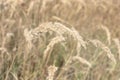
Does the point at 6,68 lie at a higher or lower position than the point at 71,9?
lower

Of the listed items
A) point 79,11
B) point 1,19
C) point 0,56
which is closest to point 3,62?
point 0,56

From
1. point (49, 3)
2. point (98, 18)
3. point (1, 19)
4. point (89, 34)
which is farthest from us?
point (98, 18)

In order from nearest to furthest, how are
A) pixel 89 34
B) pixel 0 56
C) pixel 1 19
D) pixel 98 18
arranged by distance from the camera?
pixel 0 56, pixel 1 19, pixel 89 34, pixel 98 18

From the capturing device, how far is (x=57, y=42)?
200 centimetres

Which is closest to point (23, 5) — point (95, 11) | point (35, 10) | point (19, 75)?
point (35, 10)

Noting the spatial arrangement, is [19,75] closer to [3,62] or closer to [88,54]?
[3,62]

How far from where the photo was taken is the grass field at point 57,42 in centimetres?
189

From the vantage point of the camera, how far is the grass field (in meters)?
1.89

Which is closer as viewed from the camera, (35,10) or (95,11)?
(35,10)

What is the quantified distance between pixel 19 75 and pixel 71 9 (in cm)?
140

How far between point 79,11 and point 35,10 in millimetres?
657

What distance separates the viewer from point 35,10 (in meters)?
3.07

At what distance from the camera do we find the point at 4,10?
268 cm

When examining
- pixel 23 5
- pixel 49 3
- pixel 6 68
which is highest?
pixel 49 3
